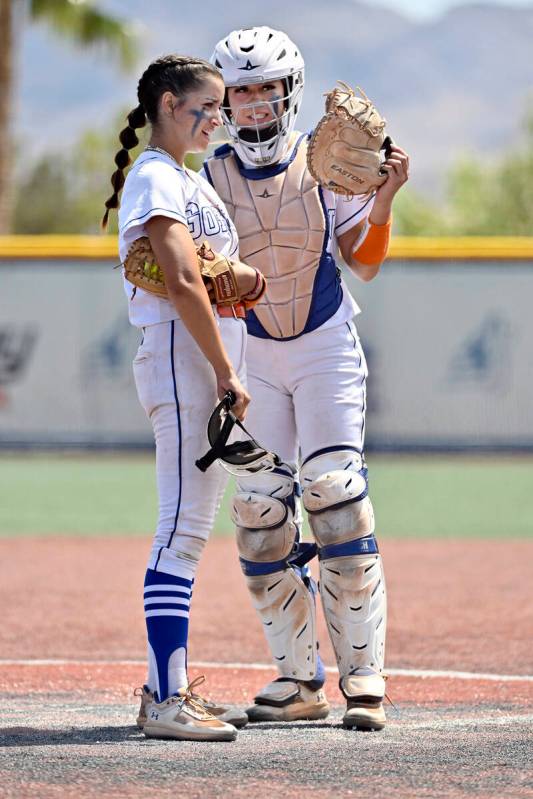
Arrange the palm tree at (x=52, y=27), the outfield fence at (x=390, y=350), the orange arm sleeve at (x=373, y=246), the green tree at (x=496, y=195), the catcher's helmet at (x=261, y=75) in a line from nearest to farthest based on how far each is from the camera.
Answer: the catcher's helmet at (x=261, y=75)
the orange arm sleeve at (x=373, y=246)
the outfield fence at (x=390, y=350)
the palm tree at (x=52, y=27)
the green tree at (x=496, y=195)

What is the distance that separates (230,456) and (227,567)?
544 centimetres

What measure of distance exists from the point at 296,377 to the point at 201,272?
2.28ft

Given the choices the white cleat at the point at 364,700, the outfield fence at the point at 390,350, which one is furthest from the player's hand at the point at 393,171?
the outfield fence at the point at 390,350

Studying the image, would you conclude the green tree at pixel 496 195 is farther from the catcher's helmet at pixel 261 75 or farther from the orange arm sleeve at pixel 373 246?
the catcher's helmet at pixel 261 75

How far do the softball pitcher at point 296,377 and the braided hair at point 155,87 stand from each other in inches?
14.9

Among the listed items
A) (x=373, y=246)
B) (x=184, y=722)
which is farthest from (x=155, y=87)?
(x=184, y=722)

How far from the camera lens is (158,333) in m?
4.53

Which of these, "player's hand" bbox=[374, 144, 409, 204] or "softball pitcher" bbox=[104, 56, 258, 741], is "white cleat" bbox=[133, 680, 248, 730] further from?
"player's hand" bbox=[374, 144, 409, 204]

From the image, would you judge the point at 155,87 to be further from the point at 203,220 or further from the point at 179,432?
the point at 179,432

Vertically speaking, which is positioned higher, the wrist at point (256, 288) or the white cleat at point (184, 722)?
the wrist at point (256, 288)

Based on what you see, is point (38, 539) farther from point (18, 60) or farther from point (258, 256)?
point (18, 60)

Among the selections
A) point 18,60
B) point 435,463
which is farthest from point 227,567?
point 18,60

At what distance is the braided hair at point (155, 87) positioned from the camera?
15.0 feet

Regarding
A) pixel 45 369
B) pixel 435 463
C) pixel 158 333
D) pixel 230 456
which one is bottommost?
pixel 435 463
